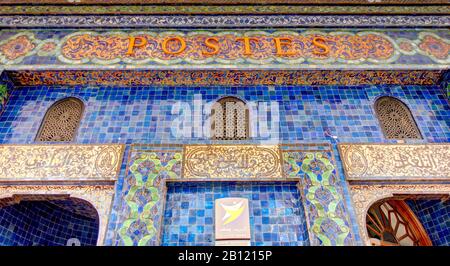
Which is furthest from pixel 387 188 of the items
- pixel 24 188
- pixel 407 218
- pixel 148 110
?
pixel 24 188

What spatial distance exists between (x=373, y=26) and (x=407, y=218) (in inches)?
134

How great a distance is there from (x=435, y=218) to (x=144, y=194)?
170 inches

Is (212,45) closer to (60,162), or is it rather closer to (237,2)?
(237,2)

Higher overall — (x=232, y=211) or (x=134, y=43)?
(x=134, y=43)

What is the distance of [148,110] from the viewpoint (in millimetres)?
5219

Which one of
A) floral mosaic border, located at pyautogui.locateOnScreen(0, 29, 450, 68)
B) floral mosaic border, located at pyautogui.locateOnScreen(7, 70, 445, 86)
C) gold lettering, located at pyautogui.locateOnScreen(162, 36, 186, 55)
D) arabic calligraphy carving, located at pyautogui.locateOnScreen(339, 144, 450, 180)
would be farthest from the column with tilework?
arabic calligraphy carving, located at pyautogui.locateOnScreen(339, 144, 450, 180)

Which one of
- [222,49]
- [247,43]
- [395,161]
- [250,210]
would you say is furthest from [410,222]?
[222,49]

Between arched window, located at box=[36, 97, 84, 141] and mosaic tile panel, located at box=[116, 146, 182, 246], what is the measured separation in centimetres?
115

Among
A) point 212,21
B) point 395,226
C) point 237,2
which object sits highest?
point 237,2

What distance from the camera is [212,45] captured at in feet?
18.3

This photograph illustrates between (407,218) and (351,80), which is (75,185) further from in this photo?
(407,218)

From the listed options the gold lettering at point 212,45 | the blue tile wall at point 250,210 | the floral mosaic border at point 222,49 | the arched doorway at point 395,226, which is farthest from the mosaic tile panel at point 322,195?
the gold lettering at point 212,45

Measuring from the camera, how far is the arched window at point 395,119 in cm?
505

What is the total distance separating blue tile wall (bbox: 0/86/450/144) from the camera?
4.93 meters
